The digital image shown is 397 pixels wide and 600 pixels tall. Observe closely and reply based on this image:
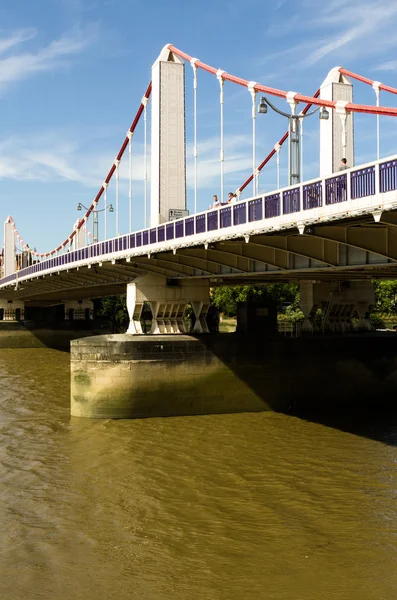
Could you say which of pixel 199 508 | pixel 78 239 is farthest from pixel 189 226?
pixel 78 239

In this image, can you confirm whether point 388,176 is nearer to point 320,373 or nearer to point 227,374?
point 227,374

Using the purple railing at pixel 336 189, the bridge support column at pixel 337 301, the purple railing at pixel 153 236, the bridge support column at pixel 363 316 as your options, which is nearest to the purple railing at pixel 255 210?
the purple railing at pixel 336 189

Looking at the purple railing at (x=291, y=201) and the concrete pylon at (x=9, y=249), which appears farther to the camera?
the concrete pylon at (x=9, y=249)

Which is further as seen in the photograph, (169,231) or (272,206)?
(169,231)

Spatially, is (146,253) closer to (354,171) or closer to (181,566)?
(354,171)

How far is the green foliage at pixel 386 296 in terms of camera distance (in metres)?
77.2

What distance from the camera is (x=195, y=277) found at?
93.9 feet

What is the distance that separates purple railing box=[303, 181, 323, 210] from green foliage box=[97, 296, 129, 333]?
7432 cm

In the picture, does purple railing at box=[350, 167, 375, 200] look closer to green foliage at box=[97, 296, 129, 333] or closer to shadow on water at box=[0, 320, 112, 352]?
shadow on water at box=[0, 320, 112, 352]

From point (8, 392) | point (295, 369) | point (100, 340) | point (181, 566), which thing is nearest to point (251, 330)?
point (295, 369)

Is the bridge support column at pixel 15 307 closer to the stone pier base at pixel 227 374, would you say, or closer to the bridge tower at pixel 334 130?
the bridge tower at pixel 334 130

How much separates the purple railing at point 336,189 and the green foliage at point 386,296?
205 ft

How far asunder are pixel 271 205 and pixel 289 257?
10.0 feet

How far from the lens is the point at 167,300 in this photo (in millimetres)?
30828
